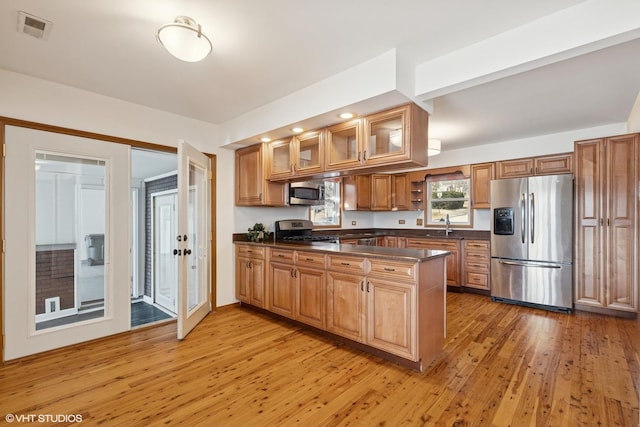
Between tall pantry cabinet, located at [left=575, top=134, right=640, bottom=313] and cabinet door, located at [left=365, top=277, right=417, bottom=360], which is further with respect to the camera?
tall pantry cabinet, located at [left=575, top=134, right=640, bottom=313]

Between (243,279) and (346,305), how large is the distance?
5.91ft

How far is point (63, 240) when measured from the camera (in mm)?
2889

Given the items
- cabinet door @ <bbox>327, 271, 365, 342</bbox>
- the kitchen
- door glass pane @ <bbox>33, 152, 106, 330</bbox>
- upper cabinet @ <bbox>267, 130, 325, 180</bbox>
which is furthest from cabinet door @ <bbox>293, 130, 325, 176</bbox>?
door glass pane @ <bbox>33, 152, 106, 330</bbox>

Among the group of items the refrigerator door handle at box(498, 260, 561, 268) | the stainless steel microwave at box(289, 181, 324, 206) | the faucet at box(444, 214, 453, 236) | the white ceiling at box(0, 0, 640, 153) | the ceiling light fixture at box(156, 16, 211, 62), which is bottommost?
the refrigerator door handle at box(498, 260, 561, 268)

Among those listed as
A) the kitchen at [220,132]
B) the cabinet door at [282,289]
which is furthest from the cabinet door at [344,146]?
the cabinet door at [282,289]

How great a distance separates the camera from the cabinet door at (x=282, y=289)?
337cm

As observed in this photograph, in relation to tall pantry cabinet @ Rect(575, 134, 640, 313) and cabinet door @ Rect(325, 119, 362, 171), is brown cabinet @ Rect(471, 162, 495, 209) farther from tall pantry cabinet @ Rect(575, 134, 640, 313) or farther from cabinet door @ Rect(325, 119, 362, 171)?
cabinet door @ Rect(325, 119, 362, 171)

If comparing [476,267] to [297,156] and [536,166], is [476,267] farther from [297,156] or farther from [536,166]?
[297,156]

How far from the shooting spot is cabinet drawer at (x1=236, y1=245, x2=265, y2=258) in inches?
150

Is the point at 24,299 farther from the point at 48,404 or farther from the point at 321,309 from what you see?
the point at 321,309

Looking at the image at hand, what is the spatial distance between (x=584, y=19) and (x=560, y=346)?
2.75m

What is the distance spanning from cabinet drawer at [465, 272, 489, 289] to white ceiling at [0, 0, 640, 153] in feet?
8.32

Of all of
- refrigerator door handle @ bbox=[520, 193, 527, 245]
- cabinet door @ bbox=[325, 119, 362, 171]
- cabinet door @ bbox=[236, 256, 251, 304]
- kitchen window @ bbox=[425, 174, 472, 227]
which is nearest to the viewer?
cabinet door @ bbox=[325, 119, 362, 171]

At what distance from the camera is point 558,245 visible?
3.93 m
